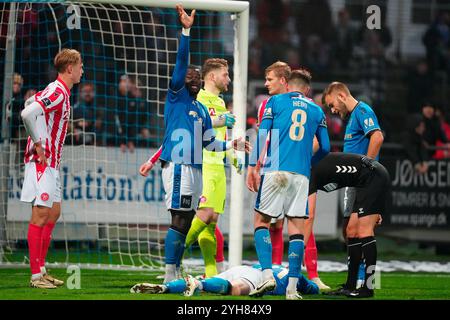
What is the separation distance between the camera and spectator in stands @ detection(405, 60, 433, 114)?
19.1 metres

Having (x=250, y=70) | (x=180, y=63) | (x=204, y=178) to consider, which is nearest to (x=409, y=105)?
(x=250, y=70)

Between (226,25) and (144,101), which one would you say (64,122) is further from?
(226,25)

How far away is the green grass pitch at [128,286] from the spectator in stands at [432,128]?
13.9ft

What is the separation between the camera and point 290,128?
8516 mm

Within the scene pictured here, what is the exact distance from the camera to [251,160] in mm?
8688

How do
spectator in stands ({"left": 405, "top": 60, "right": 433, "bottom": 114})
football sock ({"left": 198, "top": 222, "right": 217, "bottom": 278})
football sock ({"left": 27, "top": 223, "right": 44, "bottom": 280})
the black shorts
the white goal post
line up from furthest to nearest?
spectator in stands ({"left": 405, "top": 60, "right": 433, "bottom": 114}), the white goal post, football sock ({"left": 198, "top": 222, "right": 217, "bottom": 278}), football sock ({"left": 27, "top": 223, "right": 44, "bottom": 280}), the black shorts

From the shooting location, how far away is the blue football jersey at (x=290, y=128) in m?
8.52

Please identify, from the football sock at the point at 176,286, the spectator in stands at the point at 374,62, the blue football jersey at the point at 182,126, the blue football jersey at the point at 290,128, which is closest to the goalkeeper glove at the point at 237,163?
the blue football jersey at the point at 182,126

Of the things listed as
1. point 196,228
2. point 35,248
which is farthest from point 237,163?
point 35,248

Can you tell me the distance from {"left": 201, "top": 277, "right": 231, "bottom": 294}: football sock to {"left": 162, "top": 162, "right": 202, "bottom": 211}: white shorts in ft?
2.54

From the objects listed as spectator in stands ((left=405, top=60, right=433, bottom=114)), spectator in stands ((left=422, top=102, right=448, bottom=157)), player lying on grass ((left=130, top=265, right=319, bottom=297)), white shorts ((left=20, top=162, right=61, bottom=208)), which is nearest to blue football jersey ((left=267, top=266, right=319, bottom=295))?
player lying on grass ((left=130, top=265, right=319, bottom=297))

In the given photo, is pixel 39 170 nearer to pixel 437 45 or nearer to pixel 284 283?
pixel 284 283

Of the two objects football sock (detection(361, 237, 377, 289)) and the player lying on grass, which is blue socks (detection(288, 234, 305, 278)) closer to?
the player lying on grass

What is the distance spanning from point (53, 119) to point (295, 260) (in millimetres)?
2657
